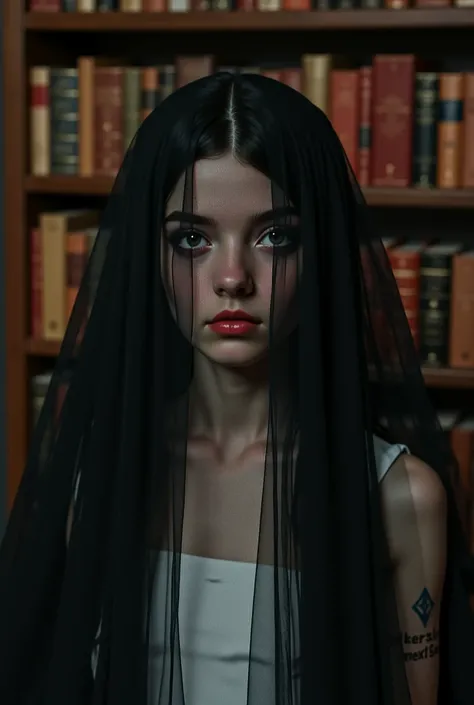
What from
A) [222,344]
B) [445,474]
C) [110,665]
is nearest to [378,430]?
[445,474]

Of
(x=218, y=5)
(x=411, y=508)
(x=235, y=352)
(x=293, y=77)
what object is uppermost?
(x=218, y=5)

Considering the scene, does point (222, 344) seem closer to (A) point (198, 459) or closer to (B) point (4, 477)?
(A) point (198, 459)

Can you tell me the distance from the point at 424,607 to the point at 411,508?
0.08 meters

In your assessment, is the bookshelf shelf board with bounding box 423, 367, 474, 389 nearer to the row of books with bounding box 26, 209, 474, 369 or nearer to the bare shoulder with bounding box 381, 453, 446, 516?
the row of books with bounding box 26, 209, 474, 369

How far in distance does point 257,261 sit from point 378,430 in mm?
229

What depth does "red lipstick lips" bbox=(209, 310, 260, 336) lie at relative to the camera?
931 mm

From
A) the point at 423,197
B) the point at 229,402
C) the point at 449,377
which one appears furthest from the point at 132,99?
the point at 229,402

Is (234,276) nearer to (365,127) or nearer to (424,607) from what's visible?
(424,607)

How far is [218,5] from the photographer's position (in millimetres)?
2191

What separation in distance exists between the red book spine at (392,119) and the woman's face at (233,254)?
1.28 metres

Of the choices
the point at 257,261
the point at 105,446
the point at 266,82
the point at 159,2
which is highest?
the point at 159,2

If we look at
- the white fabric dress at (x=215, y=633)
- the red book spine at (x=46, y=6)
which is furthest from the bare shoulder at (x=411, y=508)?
the red book spine at (x=46, y=6)

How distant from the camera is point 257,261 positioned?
3.03 feet

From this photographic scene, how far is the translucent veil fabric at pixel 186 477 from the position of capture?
889 millimetres
